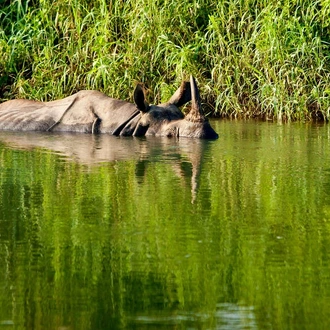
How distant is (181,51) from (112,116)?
184cm

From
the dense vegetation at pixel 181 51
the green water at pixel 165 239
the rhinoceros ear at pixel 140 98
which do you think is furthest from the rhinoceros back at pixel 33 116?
the green water at pixel 165 239

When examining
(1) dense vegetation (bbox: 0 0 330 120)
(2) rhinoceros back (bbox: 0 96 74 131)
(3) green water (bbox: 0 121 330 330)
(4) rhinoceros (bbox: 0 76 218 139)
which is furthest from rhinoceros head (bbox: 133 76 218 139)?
(1) dense vegetation (bbox: 0 0 330 120)

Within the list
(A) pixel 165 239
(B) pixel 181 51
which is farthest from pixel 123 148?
(A) pixel 165 239

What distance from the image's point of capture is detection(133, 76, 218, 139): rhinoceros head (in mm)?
10508

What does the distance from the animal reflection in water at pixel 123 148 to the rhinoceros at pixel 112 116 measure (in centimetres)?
21

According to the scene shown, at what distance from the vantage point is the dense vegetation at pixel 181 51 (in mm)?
12438

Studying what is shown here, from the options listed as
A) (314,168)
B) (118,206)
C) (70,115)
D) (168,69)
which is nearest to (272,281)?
(118,206)

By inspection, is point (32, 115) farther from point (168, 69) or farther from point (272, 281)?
point (272, 281)

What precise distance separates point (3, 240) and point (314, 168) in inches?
138

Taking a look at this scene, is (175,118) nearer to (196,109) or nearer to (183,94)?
(183,94)

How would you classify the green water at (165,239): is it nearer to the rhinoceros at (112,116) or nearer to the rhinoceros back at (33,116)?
the rhinoceros at (112,116)

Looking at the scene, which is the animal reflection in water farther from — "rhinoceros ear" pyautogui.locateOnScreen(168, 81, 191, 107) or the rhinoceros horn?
"rhinoceros ear" pyautogui.locateOnScreen(168, 81, 191, 107)

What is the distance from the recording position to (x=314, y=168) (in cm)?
825

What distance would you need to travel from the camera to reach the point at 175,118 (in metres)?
11.1
